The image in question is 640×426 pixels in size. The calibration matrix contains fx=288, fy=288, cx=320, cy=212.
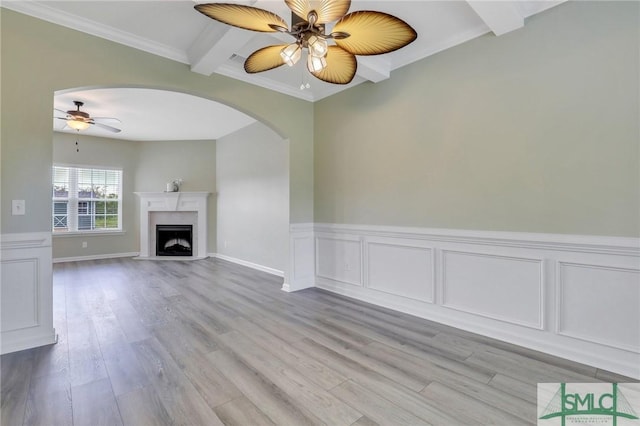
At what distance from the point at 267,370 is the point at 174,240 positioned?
19.2 feet

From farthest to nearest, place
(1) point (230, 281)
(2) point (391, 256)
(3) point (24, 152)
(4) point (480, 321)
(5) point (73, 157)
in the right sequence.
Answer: (5) point (73, 157)
(1) point (230, 281)
(2) point (391, 256)
(4) point (480, 321)
(3) point (24, 152)

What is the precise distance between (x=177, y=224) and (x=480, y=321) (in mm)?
6582

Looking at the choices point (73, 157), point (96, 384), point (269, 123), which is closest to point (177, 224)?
point (73, 157)

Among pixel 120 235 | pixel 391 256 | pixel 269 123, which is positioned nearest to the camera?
pixel 391 256

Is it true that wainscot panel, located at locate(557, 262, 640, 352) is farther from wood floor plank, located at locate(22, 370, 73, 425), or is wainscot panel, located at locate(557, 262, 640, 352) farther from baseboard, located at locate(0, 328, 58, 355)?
baseboard, located at locate(0, 328, 58, 355)

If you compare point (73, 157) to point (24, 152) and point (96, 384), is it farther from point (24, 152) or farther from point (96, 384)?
point (96, 384)

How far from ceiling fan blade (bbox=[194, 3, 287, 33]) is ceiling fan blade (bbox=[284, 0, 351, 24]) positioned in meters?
0.17

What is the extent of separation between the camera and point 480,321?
2723mm

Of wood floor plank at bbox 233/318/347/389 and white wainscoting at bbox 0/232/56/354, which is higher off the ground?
white wainscoting at bbox 0/232/56/354

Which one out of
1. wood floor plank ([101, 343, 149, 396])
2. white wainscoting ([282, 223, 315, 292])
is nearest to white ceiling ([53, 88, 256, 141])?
white wainscoting ([282, 223, 315, 292])

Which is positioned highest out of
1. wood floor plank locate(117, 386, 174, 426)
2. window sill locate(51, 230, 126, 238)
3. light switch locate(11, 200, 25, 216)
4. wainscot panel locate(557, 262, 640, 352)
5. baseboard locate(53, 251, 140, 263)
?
light switch locate(11, 200, 25, 216)

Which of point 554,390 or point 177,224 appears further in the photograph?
point 177,224

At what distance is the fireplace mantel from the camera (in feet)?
22.4

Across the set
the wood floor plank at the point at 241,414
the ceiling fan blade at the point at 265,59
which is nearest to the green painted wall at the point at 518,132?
the ceiling fan blade at the point at 265,59
